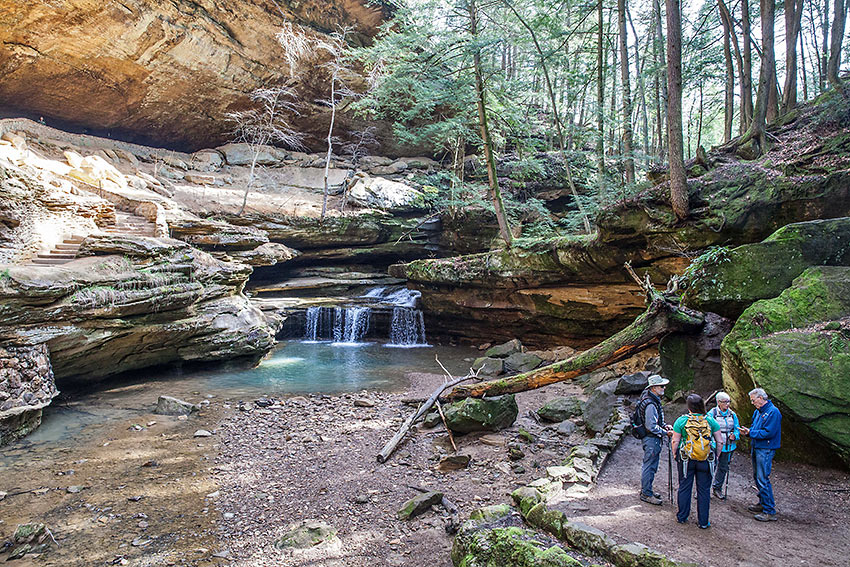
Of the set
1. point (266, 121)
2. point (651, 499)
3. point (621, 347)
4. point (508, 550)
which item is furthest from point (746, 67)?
point (266, 121)

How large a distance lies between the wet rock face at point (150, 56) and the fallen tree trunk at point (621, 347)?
2179cm

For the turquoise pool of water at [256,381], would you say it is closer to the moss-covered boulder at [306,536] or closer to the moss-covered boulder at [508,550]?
the moss-covered boulder at [306,536]

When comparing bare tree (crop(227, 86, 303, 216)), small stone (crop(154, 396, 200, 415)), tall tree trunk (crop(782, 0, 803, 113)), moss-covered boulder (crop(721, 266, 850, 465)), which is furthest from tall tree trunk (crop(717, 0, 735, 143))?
bare tree (crop(227, 86, 303, 216))

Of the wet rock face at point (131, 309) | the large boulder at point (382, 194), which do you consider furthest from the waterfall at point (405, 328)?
the large boulder at point (382, 194)

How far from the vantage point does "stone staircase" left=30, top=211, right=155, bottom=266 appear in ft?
35.3

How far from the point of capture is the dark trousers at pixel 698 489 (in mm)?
3791

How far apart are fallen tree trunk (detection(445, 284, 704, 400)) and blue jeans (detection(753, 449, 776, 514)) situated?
119 inches

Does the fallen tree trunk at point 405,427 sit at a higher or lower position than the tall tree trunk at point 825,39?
lower

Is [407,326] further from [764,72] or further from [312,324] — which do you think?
[764,72]

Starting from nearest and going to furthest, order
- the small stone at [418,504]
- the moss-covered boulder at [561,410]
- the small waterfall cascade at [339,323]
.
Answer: the small stone at [418,504], the moss-covered boulder at [561,410], the small waterfall cascade at [339,323]

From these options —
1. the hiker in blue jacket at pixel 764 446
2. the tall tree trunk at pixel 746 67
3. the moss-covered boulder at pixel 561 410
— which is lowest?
the moss-covered boulder at pixel 561 410

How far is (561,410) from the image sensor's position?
26.9ft

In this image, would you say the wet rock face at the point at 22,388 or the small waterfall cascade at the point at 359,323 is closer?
the wet rock face at the point at 22,388

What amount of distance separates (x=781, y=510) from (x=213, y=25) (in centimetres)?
2621
